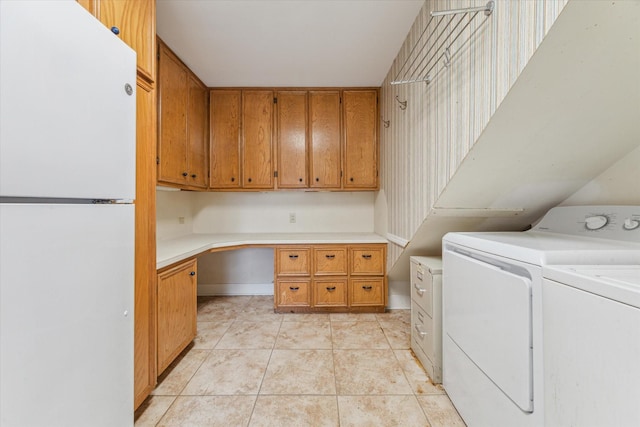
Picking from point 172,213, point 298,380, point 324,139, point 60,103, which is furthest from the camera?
point 324,139

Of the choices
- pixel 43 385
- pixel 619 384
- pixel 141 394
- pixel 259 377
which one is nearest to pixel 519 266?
pixel 619 384

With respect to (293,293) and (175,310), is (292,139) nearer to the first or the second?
(293,293)

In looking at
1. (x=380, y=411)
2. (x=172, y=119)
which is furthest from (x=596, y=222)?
(x=172, y=119)

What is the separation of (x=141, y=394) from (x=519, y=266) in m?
1.85

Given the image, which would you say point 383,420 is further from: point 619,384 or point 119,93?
point 119,93

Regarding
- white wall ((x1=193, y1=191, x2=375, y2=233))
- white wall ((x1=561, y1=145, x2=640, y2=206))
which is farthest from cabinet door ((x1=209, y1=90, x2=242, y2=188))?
white wall ((x1=561, y1=145, x2=640, y2=206))

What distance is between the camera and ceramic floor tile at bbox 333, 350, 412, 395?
152 centimetres

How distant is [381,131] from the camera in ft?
8.81

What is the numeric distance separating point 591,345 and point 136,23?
2205 mm

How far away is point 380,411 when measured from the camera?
136 cm

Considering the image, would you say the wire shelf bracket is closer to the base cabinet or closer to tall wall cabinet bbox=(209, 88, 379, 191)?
tall wall cabinet bbox=(209, 88, 379, 191)

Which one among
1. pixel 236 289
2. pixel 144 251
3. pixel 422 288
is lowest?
pixel 236 289

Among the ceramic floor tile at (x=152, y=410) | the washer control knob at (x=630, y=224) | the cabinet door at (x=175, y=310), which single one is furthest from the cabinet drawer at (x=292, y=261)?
the washer control knob at (x=630, y=224)

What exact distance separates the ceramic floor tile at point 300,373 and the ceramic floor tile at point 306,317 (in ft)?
1.67
